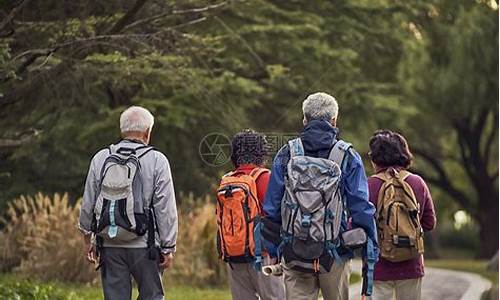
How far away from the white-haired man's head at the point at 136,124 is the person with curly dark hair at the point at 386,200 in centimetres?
154

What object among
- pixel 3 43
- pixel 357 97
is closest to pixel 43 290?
pixel 3 43

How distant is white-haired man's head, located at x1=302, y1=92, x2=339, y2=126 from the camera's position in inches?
312

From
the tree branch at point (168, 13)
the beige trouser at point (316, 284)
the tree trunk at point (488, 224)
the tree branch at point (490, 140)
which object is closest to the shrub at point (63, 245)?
the tree branch at point (168, 13)


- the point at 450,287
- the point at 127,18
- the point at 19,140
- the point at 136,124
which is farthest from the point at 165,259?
the point at 450,287

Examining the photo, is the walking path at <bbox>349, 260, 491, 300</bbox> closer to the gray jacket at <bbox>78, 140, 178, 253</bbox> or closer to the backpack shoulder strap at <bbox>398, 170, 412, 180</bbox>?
the backpack shoulder strap at <bbox>398, 170, 412, 180</bbox>

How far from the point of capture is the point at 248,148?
891 cm

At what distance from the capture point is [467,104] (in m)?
33.9

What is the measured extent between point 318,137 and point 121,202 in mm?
1419

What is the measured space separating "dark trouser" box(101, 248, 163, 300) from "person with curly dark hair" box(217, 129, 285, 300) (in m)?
0.62

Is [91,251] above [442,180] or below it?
above

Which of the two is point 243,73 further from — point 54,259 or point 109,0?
point 109,0

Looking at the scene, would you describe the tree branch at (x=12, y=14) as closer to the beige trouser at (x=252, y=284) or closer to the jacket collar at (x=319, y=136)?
the beige trouser at (x=252, y=284)

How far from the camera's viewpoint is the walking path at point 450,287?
50.7 feet

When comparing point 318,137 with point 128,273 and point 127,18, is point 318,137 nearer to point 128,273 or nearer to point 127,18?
point 128,273
